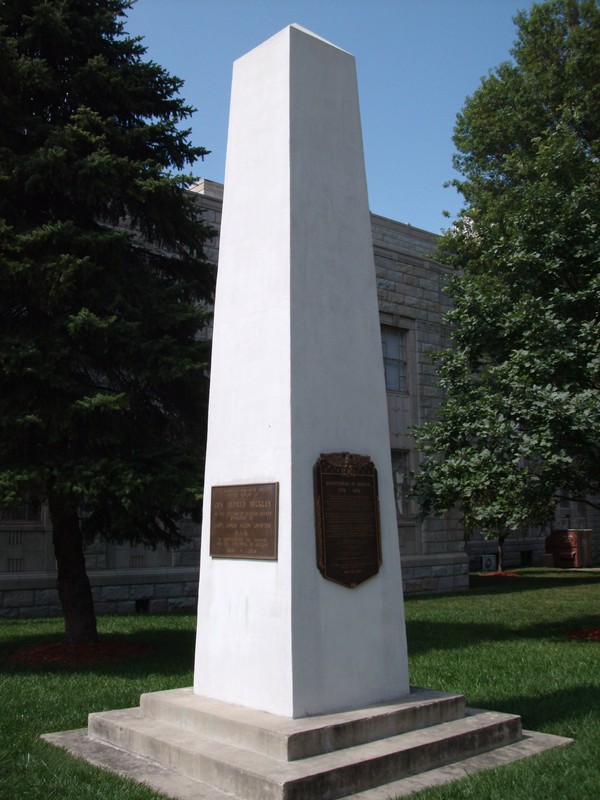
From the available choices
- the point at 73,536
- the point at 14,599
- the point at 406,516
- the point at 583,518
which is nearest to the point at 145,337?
the point at 73,536

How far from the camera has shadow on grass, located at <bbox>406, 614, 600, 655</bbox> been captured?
1220cm

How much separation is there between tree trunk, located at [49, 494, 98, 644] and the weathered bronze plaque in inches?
227

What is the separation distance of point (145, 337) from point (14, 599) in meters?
7.06

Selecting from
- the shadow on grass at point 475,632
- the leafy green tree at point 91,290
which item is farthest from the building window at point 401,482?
the leafy green tree at point 91,290

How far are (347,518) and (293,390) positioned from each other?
1.12 m

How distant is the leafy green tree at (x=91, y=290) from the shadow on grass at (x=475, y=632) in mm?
4257

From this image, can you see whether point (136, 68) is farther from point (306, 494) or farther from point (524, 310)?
point (306, 494)

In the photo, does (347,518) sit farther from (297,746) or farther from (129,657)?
(129,657)

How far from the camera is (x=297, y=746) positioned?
5539 mm

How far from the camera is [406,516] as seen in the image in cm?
2280

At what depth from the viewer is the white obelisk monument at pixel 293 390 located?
6227mm

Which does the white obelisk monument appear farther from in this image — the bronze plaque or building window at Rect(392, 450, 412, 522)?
building window at Rect(392, 450, 412, 522)

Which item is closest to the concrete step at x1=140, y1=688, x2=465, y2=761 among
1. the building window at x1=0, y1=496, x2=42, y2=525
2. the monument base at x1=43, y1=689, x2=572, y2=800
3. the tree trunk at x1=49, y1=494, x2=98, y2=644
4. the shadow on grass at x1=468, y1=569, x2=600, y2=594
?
the monument base at x1=43, y1=689, x2=572, y2=800

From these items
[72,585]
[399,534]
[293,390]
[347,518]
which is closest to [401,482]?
[399,534]
